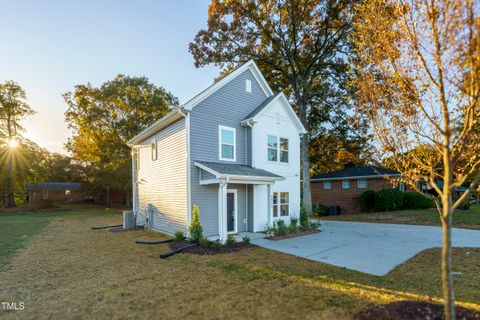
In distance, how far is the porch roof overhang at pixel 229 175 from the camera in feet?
32.4

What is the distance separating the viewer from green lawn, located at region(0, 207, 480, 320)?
451cm

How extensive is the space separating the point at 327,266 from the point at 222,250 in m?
3.57

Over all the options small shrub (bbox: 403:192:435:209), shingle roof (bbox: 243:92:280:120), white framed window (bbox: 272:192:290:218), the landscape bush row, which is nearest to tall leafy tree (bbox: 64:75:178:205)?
shingle roof (bbox: 243:92:280:120)

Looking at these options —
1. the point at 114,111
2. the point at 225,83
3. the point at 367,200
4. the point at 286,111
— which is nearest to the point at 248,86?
the point at 225,83

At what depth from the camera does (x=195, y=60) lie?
21703mm

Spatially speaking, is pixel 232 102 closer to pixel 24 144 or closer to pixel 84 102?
pixel 84 102

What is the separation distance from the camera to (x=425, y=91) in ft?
14.1

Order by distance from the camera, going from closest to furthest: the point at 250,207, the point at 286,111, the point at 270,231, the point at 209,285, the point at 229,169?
the point at 209,285
the point at 229,169
the point at 270,231
the point at 250,207
the point at 286,111

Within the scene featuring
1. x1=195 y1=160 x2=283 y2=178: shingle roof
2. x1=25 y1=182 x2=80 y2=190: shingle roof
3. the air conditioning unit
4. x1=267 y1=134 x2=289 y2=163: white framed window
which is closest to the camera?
x1=195 y1=160 x2=283 y2=178: shingle roof

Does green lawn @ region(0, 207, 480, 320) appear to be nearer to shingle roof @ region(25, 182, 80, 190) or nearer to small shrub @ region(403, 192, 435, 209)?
small shrub @ region(403, 192, 435, 209)

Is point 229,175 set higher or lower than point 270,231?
higher

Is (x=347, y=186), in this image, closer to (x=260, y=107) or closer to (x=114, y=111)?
(x=260, y=107)

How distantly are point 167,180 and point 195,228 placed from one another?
360cm

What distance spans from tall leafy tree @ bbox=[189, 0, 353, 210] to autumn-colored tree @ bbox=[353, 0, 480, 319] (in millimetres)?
15420
